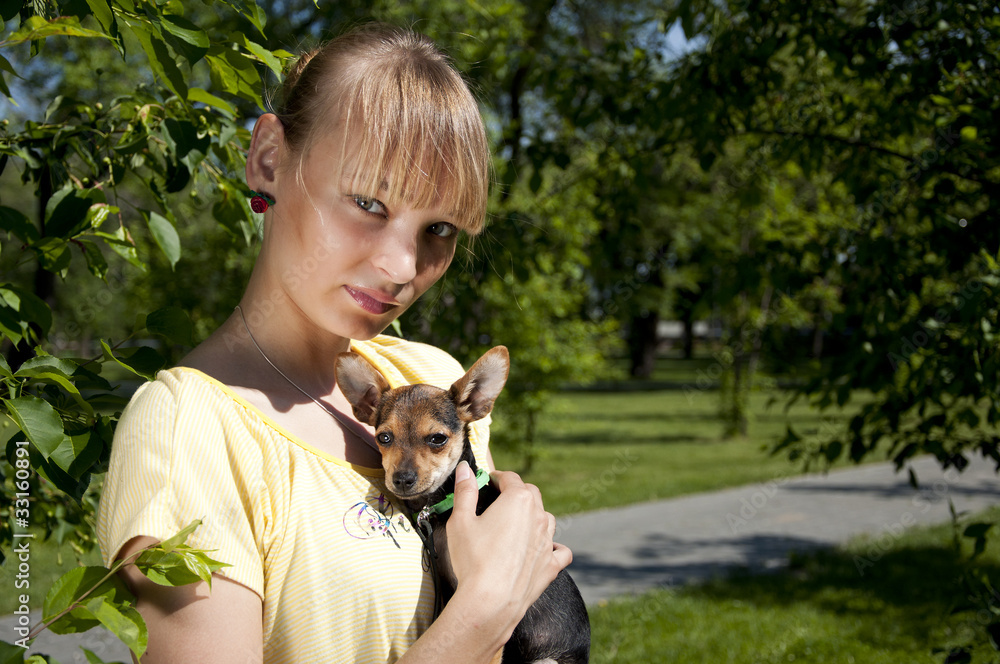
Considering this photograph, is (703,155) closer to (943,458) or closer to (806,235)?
(806,235)

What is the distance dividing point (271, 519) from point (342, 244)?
2.00 ft

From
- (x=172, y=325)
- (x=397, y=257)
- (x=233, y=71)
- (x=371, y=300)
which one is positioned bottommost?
(x=172, y=325)

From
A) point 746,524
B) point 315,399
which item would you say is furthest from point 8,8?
point 746,524

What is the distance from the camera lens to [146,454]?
55.8 inches

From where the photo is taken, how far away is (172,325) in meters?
1.78

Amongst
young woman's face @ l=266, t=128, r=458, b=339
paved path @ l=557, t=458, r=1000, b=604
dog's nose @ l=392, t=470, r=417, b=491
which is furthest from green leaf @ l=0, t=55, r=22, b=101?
paved path @ l=557, t=458, r=1000, b=604

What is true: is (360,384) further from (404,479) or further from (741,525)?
(741,525)

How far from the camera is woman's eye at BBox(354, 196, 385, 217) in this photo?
65.6 inches

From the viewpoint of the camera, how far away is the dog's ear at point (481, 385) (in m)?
1.82

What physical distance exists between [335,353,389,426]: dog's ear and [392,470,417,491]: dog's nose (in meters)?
0.24

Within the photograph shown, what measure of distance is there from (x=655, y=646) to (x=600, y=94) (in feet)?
15.2

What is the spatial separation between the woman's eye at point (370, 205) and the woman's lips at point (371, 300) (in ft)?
0.59

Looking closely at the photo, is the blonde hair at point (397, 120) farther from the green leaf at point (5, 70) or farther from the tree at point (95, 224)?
the green leaf at point (5, 70)

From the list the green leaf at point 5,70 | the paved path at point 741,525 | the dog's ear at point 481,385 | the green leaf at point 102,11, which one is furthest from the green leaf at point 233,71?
the paved path at point 741,525
